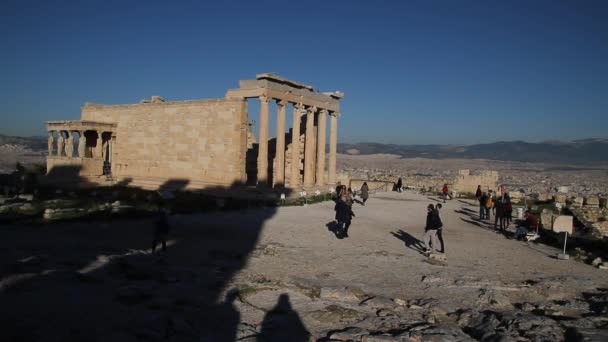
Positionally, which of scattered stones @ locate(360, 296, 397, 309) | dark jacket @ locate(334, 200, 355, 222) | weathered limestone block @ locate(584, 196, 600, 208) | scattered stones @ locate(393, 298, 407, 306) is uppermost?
dark jacket @ locate(334, 200, 355, 222)

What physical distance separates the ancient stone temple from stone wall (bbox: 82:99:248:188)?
0.06m

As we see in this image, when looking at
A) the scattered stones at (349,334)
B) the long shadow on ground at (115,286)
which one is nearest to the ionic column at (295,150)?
the long shadow on ground at (115,286)

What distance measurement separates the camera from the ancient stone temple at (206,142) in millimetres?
25484

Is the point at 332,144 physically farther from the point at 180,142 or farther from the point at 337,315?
the point at 337,315

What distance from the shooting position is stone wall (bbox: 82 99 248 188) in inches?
1013

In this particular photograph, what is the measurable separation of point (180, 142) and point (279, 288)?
21.3 metres

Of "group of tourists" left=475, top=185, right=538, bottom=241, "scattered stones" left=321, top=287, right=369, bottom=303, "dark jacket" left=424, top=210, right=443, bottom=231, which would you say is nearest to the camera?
"scattered stones" left=321, top=287, right=369, bottom=303

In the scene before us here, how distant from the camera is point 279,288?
9008mm

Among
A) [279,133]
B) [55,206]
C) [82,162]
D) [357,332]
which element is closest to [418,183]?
[279,133]

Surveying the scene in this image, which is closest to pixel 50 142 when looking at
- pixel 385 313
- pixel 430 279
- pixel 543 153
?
pixel 430 279

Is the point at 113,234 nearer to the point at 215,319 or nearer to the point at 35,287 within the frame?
the point at 35,287

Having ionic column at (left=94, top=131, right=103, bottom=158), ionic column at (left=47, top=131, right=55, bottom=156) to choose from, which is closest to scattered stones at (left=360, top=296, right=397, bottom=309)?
ionic column at (left=94, top=131, right=103, bottom=158)

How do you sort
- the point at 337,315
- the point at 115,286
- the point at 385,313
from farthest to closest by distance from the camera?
the point at 115,286 < the point at 385,313 < the point at 337,315

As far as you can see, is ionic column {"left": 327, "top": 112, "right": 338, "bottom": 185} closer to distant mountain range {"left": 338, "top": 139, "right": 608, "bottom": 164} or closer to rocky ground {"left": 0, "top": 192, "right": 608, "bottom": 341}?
rocky ground {"left": 0, "top": 192, "right": 608, "bottom": 341}
